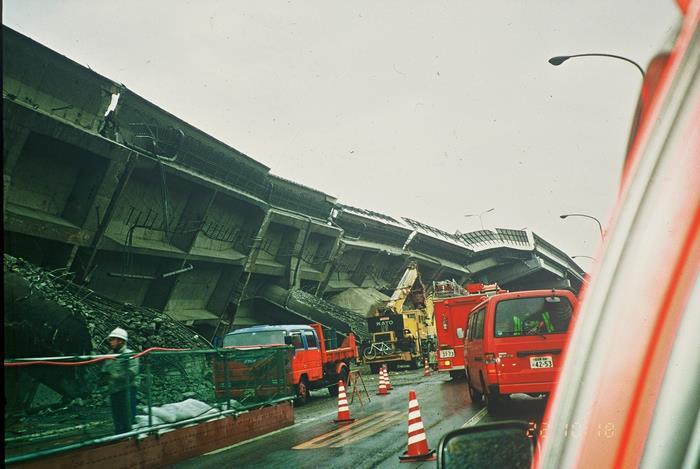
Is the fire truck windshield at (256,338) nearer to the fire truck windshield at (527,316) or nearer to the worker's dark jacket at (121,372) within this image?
the worker's dark jacket at (121,372)

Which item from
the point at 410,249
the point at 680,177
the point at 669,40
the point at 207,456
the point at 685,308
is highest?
the point at 410,249

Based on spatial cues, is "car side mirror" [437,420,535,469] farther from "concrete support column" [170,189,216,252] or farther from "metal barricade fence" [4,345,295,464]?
"concrete support column" [170,189,216,252]

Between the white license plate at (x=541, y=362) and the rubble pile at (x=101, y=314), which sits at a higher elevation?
the white license plate at (x=541, y=362)

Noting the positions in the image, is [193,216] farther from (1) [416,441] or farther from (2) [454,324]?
(1) [416,441]

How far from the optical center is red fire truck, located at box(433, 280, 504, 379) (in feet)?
69.3

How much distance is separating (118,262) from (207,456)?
17.7 metres

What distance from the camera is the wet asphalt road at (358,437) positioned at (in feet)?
27.4

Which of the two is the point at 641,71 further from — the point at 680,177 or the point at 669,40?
the point at 680,177

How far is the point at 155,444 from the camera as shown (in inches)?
370

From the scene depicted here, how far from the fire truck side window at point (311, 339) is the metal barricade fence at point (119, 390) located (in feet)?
20.6

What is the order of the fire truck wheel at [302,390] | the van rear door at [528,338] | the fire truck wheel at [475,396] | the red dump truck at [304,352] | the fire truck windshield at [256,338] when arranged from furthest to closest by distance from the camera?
the fire truck wheel at [302,390], the red dump truck at [304,352], the fire truck windshield at [256,338], the fire truck wheel at [475,396], the van rear door at [528,338]

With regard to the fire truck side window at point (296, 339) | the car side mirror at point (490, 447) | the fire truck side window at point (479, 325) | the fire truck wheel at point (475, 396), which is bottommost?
the fire truck side window at point (296, 339)

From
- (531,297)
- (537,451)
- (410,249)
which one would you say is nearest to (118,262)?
(531,297)

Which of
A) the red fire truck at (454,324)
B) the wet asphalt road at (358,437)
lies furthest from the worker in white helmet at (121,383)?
the red fire truck at (454,324)
